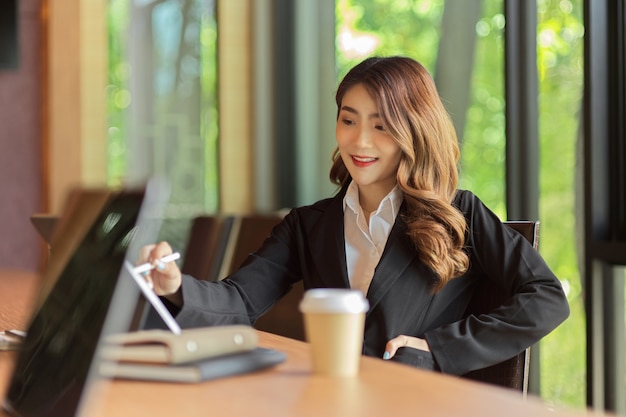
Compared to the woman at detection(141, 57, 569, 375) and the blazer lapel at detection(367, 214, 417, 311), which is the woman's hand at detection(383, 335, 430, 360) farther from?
the blazer lapel at detection(367, 214, 417, 311)

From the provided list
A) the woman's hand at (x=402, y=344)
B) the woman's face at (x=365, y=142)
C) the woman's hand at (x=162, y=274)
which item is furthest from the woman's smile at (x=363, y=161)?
the woman's hand at (x=162, y=274)

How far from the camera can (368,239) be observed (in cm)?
197

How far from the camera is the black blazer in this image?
5.55 feet

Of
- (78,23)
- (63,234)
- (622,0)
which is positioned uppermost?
(78,23)

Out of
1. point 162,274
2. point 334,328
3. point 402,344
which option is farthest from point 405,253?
point 334,328

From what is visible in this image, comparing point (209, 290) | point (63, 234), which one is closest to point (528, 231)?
point (209, 290)

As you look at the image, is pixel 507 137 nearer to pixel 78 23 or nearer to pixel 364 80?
pixel 364 80

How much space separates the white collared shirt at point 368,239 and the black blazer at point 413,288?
32mm

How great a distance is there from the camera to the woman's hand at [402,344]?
161 cm

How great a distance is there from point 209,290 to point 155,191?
2.87ft

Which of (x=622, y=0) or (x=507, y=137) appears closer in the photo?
(x=622, y=0)

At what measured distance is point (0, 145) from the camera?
18.3 ft

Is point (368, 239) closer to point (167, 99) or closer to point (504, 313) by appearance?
point (504, 313)

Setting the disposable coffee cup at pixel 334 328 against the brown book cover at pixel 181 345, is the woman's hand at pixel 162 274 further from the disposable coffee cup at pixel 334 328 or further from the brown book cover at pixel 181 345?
the disposable coffee cup at pixel 334 328
